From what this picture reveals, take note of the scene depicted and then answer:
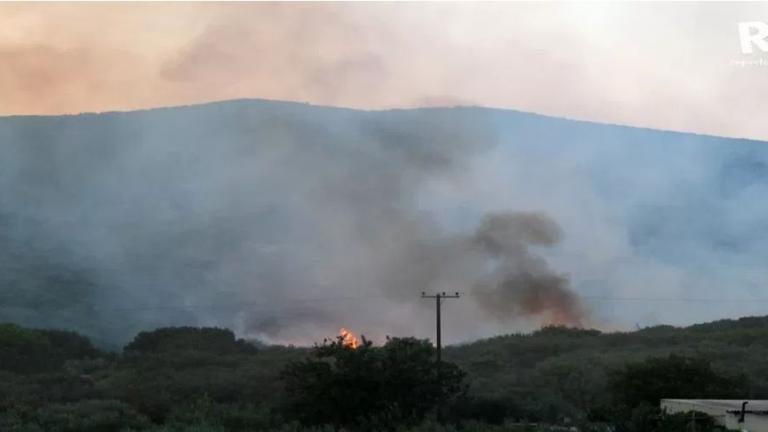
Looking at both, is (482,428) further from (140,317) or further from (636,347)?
(140,317)

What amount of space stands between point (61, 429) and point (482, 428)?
11.9m

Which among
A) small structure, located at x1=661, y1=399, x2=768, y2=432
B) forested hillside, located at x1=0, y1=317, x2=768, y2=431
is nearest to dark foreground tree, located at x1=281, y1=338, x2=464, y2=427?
forested hillside, located at x1=0, y1=317, x2=768, y2=431

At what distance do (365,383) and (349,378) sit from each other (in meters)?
0.57

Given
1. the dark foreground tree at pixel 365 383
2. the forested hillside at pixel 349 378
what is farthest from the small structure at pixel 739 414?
the dark foreground tree at pixel 365 383

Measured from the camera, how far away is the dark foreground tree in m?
33.1

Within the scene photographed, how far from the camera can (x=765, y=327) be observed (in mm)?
77000

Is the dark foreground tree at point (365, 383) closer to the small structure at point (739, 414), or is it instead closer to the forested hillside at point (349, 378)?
the forested hillside at point (349, 378)

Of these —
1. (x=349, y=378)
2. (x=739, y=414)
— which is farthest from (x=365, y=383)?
(x=739, y=414)

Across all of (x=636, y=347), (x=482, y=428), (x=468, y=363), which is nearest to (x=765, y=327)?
(x=636, y=347)

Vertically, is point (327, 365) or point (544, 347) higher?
point (544, 347)

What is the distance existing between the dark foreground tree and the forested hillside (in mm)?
55

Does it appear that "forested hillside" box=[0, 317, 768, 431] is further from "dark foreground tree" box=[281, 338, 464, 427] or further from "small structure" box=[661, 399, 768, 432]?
"small structure" box=[661, 399, 768, 432]

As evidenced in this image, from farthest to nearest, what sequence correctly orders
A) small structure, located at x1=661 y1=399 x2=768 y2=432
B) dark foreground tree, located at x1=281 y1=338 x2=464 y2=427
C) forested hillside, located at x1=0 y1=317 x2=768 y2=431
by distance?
dark foreground tree, located at x1=281 y1=338 x2=464 y2=427
forested hillside, located at x1=0 y1=317 x2=768 y2=431
small structure, located at x1=661 y1=399 x2=768 y2=432

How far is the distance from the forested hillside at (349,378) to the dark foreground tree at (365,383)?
0.18 ft
